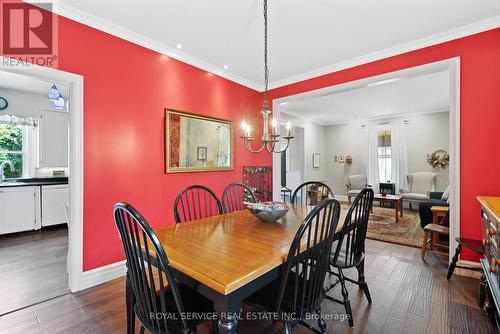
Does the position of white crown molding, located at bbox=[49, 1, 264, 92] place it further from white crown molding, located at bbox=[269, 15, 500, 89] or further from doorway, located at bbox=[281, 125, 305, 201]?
doorway, located at bbox=[281, 125, 305, 201]

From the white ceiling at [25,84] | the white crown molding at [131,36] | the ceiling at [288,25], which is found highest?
the ceiling at [288,25]

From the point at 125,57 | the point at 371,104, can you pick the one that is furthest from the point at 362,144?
the point at 125,57

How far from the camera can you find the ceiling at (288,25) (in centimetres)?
218

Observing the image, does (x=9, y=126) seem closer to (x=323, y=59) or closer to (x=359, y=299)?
(x=323, y=59)

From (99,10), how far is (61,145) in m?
3.67

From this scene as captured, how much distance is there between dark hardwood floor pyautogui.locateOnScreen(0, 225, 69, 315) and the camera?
217cm

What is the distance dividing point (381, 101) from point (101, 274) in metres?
6.11

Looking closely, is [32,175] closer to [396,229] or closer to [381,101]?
[396,229]

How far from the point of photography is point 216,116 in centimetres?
360

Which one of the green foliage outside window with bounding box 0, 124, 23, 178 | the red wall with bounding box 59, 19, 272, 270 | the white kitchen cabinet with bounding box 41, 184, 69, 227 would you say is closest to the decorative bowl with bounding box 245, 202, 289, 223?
the red wall with bounding box 59, 19, 272, 270

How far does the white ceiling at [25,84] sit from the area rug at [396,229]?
529 cm

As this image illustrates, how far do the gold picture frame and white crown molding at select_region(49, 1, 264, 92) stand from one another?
72cm

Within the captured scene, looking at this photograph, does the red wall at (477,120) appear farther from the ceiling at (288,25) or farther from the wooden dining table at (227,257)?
the wooden dining table at (227,257)

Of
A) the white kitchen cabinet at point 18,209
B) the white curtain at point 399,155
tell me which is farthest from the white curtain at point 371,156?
the white kitchen cabinet at point 18,209
